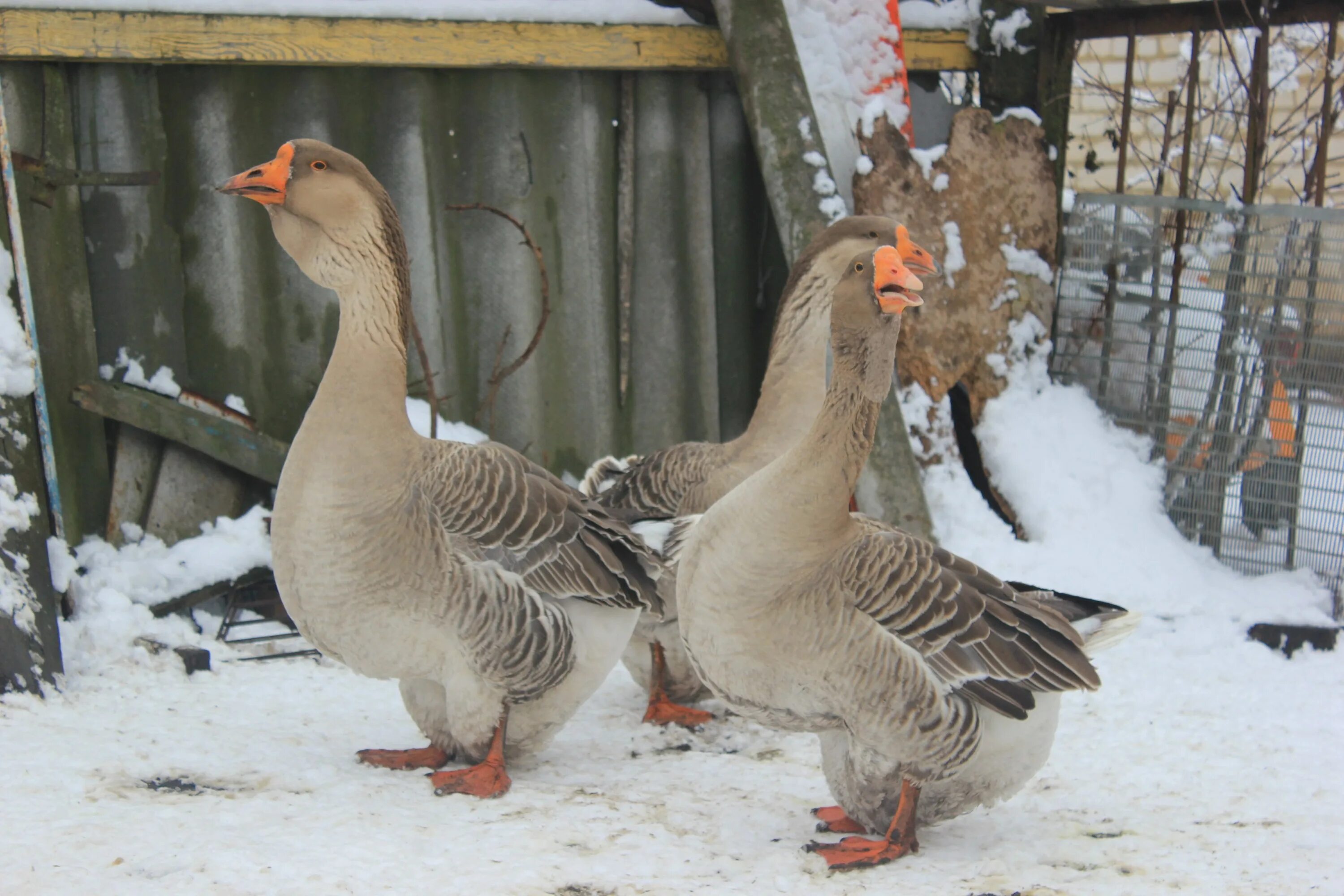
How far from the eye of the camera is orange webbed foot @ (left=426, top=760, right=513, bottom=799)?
11.5ft

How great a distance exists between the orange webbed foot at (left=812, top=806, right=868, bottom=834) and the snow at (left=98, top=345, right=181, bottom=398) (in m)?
3.02

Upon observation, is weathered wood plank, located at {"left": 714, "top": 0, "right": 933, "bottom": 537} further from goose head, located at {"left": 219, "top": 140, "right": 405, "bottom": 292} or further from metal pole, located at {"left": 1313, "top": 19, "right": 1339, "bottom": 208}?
goose head, located at {"left": 219, "top": 140, "right": 405, "bottom": 292}

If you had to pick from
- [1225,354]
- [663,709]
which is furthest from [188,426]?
[1225,354]

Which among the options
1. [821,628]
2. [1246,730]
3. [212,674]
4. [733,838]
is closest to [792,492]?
[821,628]

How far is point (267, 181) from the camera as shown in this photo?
338cm

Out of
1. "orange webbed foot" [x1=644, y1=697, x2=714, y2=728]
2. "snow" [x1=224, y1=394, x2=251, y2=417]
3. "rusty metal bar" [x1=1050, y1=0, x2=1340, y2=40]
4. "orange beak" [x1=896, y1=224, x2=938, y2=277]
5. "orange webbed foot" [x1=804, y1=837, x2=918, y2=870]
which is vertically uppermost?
"rusty metal bar" [x1=1050, y1=0, x2=1340, y2=40]

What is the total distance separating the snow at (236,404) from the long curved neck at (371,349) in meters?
1.65

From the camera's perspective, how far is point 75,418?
469cm

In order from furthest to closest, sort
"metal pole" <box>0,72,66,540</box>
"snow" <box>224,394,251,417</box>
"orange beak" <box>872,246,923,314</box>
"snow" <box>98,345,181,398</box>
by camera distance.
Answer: "snow" <box>224,394,251,417</box> → "snow" <box>98,345,181,398</box> → "metal pole" <box>0,72,66,540</box> → "orange beak" <box>872,246,923,314</box>

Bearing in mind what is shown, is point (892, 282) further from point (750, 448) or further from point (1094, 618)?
point (750, 448)

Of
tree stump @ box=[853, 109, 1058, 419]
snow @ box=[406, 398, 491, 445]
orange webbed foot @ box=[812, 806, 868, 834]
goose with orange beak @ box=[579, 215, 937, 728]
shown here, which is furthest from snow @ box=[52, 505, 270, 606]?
tree stump @ box=[853, 109, 1058, 419]

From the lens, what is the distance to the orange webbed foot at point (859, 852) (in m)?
3.12

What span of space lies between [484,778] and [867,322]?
5.52 feet

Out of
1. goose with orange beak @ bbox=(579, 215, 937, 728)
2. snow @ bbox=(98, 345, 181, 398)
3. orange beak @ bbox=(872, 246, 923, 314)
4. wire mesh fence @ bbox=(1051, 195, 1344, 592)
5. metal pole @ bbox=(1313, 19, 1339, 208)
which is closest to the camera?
orange beak @ bbox=(872, 246, 923, 314)
